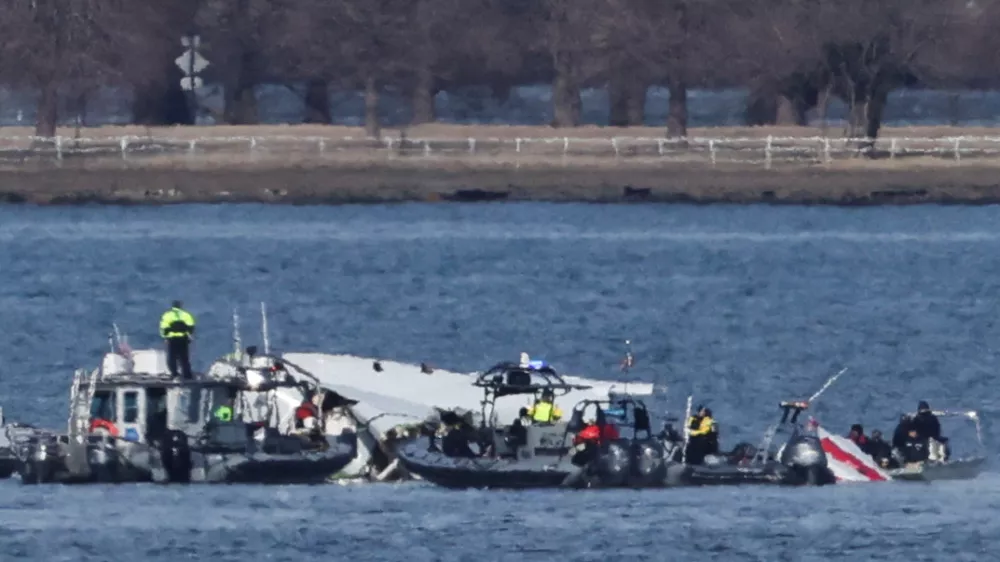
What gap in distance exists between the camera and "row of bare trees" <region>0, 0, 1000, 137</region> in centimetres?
10919

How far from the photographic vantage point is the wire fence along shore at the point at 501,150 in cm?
10206

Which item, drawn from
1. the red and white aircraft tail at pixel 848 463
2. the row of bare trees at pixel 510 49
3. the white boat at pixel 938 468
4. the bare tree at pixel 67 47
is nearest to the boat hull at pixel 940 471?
the white boat at pixel 938 468

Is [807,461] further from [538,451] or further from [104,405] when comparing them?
[104,405]

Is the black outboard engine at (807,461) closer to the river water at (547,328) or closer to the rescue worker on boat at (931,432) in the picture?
the river water at (547,328)

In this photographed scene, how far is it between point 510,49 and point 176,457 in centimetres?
8702

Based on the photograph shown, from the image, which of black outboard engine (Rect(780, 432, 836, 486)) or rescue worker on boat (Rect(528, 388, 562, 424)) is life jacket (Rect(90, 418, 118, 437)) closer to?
rescue worker on boat (Rect(528, 388, 562, 424))

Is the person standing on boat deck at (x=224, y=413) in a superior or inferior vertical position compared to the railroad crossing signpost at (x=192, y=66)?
inferior

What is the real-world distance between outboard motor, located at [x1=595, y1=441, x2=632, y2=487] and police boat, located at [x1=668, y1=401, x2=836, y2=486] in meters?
0.77

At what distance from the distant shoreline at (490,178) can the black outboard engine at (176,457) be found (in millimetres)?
58740

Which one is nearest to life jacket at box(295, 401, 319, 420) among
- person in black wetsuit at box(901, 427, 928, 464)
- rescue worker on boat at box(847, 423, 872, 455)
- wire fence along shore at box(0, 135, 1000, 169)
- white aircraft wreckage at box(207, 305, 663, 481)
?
white aircraft wreckage at box(207, 305, 663, 481)

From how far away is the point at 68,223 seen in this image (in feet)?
320

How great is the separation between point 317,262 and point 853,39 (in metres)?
29.5

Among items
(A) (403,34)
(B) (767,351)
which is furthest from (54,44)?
(B) (767,351)

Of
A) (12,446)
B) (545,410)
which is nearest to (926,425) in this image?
(545,410)
